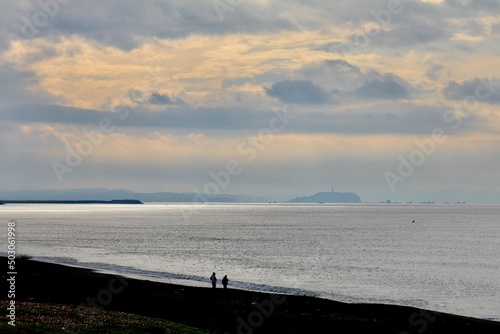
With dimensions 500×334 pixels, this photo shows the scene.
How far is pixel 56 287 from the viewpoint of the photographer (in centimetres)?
6069

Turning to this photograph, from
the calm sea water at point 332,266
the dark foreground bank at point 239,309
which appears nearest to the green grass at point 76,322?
the dark foreground bank at point 239,309

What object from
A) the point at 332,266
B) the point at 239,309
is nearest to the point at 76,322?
the point at 239,309

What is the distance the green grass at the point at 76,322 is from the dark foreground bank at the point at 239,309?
498 cm

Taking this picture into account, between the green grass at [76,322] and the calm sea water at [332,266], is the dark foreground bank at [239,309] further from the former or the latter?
the calm sea water at [332,266]

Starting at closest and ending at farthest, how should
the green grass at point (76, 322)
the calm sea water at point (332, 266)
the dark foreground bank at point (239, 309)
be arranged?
the green grass at point (76, 322), the dark foreground bank at point (239, 309), the calm sea water at point (332, 266)

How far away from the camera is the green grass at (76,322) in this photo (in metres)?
32.8

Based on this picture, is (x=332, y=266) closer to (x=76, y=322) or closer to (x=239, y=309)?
(x=239, y=309)

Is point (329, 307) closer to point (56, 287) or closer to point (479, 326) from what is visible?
point (479, 326)

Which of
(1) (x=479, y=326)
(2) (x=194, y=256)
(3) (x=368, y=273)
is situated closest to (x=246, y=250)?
(2) (x=194, y=256)

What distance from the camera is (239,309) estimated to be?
51.8m

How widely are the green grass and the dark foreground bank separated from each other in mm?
4975

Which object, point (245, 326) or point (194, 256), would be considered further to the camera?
point (194, 256)

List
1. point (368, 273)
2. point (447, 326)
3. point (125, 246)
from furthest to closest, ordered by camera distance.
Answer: point (125, 246) → point (368, 273) → point (447, 326)

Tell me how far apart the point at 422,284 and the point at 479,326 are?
1447 inches
